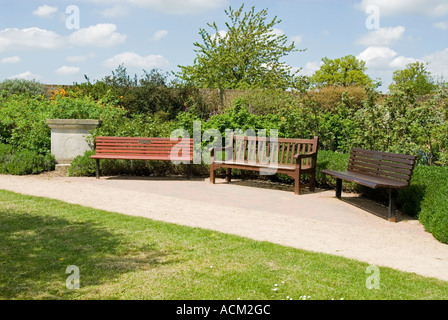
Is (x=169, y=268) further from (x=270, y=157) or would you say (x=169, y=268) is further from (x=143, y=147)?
(x=143, y=147)

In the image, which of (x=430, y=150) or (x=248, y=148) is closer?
(x=430, y=150)

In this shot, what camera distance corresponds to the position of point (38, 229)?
5.67 meters

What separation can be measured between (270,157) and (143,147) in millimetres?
3022

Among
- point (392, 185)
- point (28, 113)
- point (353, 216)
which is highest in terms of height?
point (28, 113)

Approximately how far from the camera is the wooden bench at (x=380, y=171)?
22.7 ft

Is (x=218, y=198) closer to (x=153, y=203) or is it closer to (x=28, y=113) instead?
(x=153, y=203)

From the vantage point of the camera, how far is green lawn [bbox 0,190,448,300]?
149 inches

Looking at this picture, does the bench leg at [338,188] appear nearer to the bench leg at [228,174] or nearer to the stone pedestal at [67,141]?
the bench leg at [228,174]

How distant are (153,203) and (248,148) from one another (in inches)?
124

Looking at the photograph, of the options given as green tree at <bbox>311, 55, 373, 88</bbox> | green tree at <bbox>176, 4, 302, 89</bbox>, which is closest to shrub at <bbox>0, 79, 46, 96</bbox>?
green tree at <bbox>176, 4, 302, 89</bbox>
